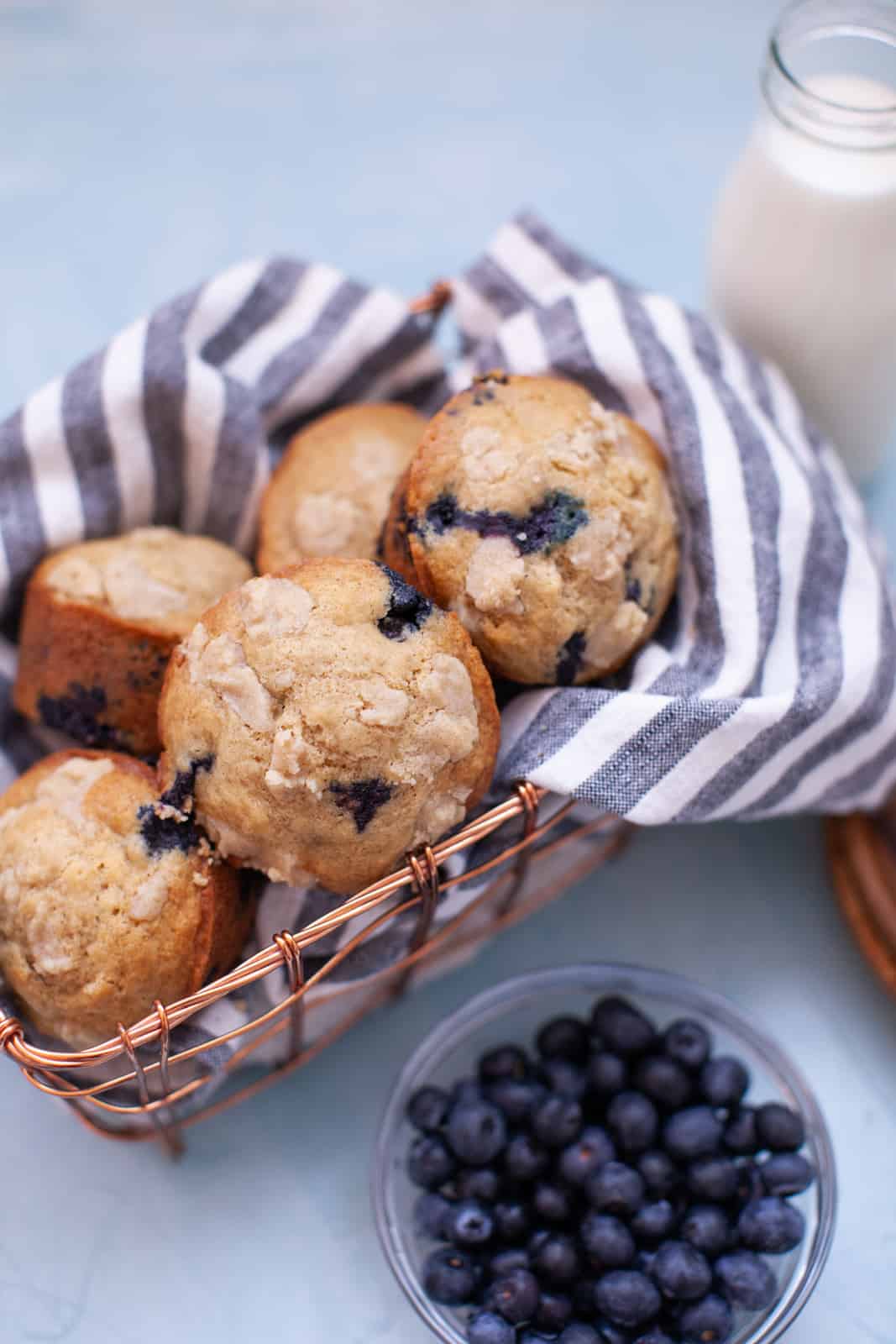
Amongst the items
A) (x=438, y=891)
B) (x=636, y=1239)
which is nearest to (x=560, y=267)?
(x=438, y=891)

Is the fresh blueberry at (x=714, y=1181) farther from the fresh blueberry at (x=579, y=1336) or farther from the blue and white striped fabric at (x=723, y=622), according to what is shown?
the blue and white striped fabric at (x=723, y=622)

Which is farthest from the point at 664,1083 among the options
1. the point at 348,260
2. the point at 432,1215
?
the point at 348,260

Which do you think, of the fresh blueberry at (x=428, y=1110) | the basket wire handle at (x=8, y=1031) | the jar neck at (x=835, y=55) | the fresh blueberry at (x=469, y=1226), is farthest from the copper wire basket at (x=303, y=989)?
the jar neck at (x=835, y=55)

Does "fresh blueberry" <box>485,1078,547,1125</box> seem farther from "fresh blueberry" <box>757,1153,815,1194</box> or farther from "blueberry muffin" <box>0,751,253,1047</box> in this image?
"blueberry muffin" <box>0,751,253,1047</box>

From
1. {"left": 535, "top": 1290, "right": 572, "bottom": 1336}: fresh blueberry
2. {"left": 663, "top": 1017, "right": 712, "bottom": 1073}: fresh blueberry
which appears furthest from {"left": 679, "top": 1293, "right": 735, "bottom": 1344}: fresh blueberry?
{"left": 663, "top": 1017, "right": 712, "bottom": 1073}: fresh blueberry

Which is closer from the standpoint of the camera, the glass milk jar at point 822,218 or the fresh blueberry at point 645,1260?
the fresh blueberry at point 645,1260

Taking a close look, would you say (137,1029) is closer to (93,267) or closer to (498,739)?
(498,739)

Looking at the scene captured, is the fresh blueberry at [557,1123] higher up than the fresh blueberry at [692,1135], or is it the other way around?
the fresh blueberry at [557,1123]
